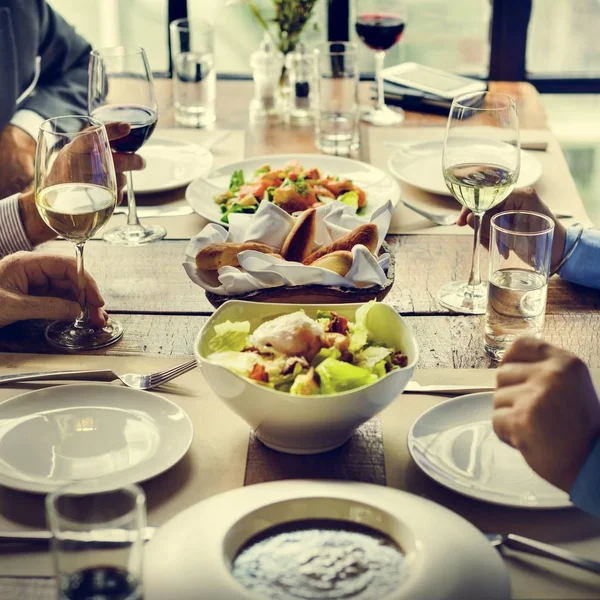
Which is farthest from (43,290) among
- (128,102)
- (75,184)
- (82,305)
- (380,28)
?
(380,28)

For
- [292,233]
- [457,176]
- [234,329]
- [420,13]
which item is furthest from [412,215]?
[420,13]

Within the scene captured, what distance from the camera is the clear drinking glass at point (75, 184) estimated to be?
3.85 ft

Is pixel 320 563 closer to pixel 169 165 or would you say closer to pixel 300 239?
pixel 300 239

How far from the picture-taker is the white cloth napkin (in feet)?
3.83

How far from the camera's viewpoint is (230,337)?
1025mm

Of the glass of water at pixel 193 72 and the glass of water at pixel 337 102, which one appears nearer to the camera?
the glass of water at pixel 337 102

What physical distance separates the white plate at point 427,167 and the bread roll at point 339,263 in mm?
588

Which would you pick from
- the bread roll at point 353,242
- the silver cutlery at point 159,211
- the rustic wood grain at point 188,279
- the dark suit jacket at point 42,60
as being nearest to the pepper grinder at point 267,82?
the dark suit jacket at point 42,60

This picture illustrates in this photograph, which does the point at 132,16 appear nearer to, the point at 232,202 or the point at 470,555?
the point at 232,202

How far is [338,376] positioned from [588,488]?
0.25 meters

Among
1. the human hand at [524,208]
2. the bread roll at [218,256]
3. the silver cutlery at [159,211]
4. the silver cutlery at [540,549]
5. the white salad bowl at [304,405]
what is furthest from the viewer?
the silver cutlery at [159,211]

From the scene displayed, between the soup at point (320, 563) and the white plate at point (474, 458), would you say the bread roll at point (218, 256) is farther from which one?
the soup at point (320, 563)

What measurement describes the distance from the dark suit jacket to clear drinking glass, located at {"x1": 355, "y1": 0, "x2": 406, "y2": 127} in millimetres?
687

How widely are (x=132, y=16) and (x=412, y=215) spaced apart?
6.74ft
